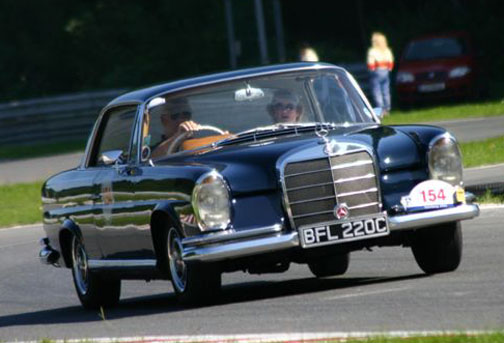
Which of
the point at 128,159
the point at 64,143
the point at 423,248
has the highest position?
the point at 128,159

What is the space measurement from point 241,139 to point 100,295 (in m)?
1.89

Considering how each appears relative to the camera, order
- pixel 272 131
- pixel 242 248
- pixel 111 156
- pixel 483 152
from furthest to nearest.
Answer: pixel 483 152 → pixel 111 156 → pixel 272 131 → pixel 242 248

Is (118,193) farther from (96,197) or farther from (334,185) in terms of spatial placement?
(334,185)

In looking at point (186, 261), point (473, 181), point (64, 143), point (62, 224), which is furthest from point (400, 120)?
point (186, 261)

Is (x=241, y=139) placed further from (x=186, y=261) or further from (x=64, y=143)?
(x=64, y=143)

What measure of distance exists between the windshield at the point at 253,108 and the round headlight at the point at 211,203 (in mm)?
1054

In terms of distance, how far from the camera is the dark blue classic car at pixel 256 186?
9.80 meters

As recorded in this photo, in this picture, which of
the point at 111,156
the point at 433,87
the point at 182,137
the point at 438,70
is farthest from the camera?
the point at 438,70

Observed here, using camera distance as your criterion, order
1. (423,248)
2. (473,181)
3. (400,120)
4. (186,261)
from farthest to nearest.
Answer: (400,120) → (473,181) → (423,248) → (186,261)

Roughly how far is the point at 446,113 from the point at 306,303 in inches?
941

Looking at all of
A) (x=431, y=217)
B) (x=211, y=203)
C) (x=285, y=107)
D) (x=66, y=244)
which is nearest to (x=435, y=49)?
(x=66, y=244)

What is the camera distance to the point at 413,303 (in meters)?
9.06

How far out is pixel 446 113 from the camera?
33281mm

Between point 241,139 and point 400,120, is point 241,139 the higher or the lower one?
the higher one
